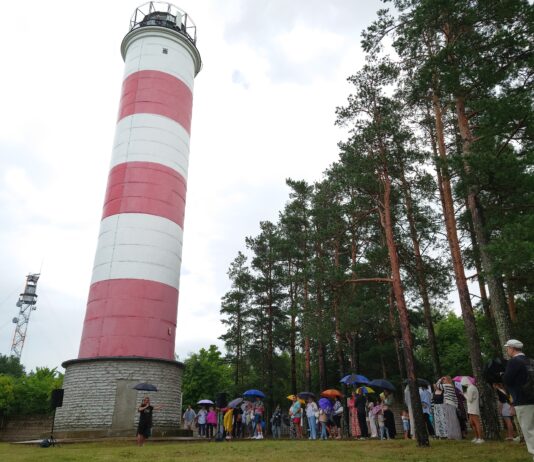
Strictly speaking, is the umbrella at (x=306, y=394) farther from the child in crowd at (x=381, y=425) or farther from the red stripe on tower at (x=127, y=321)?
the red stripe on tower at (x=127, y=321)

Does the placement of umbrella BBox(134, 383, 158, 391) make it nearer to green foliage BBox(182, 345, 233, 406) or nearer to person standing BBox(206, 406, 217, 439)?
person standing BBox(206, 406, 217, 439)

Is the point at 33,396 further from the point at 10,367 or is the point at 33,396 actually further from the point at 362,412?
the point at 10,367

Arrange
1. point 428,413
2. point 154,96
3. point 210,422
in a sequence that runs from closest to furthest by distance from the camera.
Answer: point 428,413
point 210,422
point 154,96

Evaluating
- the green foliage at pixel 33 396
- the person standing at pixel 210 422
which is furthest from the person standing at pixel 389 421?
the green foliage at pixel 33 396

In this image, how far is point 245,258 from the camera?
34781 millimetres

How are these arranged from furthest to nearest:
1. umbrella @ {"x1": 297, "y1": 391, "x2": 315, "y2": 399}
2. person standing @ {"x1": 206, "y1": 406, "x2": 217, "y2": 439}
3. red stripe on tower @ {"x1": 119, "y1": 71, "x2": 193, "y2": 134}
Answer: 1. red stripe on tower @ {"x1": 119, "y1": 71, "x2": 193, "y2": 134}
2. person standing @ {"x1": 206, "y1": 406, "x2": 217, "y2": 439}
3. umbrella @ {"x1": 297, "y1": 391, "x2": 315, "y2": 399}

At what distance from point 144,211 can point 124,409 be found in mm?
8325

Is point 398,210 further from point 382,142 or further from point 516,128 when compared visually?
point 516,128

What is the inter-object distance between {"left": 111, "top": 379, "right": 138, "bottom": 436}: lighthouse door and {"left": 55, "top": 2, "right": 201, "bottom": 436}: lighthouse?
0.04 metres

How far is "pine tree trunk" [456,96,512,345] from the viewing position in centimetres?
1064

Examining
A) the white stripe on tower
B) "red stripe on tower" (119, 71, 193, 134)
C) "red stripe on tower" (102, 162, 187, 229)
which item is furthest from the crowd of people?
"red stripe on tower" (119, 71, 193, 134)

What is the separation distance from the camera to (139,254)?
1898 centimetres

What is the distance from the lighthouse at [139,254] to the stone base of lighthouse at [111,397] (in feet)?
0.12

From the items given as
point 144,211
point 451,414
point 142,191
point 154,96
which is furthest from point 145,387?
point 154,96
